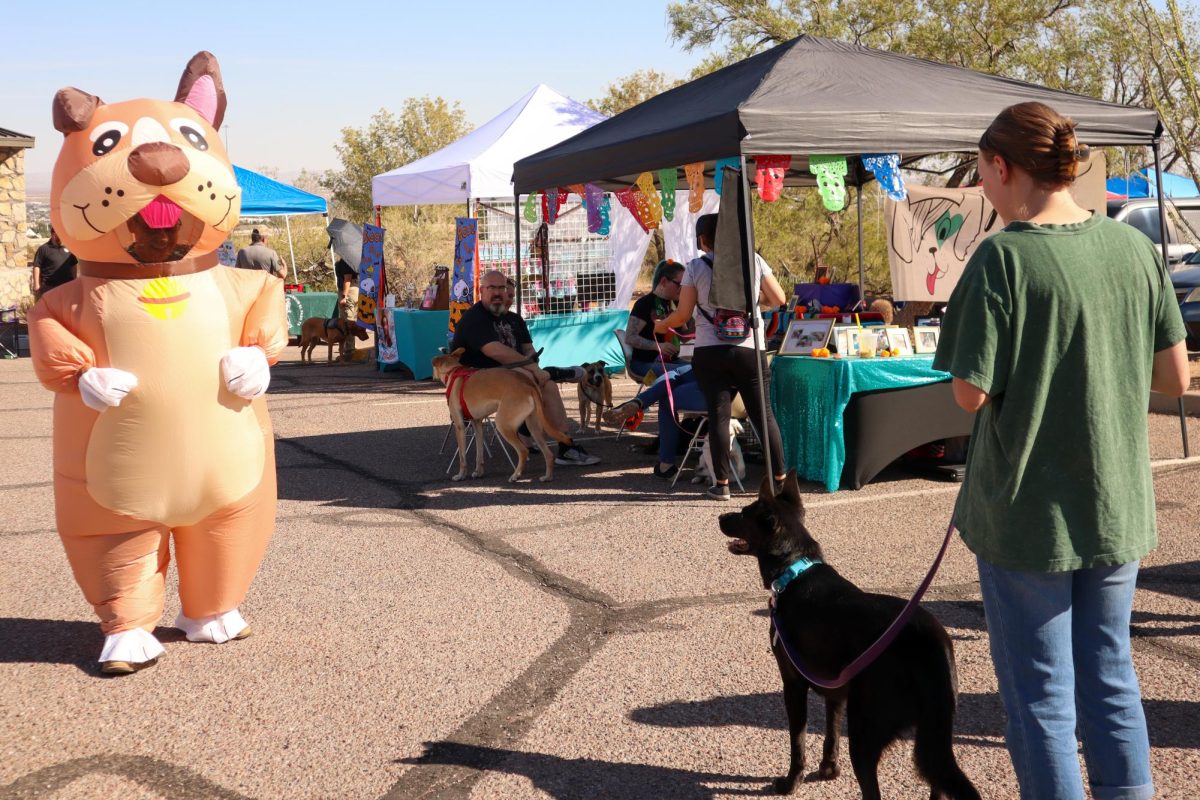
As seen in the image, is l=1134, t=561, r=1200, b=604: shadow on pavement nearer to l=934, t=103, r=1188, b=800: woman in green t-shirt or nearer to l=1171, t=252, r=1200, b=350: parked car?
l=934, t=103, r=1188, b=800: woman in green t-shirt

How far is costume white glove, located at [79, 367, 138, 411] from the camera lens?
4.14 m

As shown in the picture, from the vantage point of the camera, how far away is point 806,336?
24.7 feet

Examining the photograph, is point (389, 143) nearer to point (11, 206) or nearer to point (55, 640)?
point (11, 206)

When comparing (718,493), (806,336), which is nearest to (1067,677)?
(718,493)

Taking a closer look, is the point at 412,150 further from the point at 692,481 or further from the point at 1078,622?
the point at 1078,622

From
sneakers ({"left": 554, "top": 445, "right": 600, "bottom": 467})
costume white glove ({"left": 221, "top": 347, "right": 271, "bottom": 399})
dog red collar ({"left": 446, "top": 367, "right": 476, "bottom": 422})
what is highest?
costume white glove ({"left": 221, "top": 347, "right": 271, "bottom": 399})

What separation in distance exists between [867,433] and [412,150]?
40.1 m

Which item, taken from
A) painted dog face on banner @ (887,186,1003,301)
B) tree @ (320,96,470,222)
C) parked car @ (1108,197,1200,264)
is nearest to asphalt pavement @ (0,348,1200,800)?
painted dog face on banner @ (887,186,1003,301)

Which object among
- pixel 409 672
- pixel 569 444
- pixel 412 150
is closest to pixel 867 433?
pixel 569 444

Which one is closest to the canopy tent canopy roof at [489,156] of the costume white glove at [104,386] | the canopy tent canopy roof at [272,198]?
the canopy tent canopy roof at [272,198]

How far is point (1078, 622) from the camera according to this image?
2.48 m

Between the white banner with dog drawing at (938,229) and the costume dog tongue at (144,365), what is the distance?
18.2 feet

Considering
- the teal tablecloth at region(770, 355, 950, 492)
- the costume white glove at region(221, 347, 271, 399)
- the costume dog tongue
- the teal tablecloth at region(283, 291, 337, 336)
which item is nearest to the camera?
the costume dog tongue

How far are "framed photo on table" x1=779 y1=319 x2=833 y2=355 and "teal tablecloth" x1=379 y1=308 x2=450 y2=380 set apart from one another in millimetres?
7597
